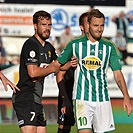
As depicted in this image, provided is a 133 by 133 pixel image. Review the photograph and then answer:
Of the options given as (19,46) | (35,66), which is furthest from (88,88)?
(19,46)

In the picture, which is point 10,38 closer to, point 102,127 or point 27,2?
point 27,2

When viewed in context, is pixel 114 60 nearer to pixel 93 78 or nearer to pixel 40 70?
pixel 93 78

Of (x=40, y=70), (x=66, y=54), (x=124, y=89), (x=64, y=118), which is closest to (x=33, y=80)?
(x=40, y=70)

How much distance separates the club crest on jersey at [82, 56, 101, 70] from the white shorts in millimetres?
458

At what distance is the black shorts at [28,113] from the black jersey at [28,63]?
0.07m

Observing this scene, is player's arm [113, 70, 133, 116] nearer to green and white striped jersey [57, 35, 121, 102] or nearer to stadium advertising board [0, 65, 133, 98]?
green and white striped jersey [57, 35, 121, 102]

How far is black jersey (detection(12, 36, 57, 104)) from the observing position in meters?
7.78

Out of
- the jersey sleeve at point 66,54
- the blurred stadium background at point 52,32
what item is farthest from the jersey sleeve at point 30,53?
the blurred stadium background at point 52,32

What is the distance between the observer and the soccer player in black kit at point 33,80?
7746mm

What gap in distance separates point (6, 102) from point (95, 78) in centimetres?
714

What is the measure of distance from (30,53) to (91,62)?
0.84 meters

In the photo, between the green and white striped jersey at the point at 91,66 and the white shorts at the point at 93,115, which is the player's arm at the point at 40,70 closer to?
the green and white striped jersey at the point at 91,66

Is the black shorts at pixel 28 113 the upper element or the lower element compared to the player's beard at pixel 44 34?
lower

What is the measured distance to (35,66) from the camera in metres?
7.72
